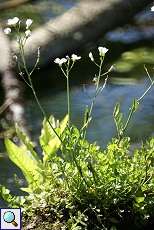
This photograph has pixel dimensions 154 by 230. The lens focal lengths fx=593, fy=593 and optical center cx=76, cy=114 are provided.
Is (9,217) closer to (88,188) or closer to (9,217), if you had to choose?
(9,217)

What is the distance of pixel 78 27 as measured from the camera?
13.8 feet

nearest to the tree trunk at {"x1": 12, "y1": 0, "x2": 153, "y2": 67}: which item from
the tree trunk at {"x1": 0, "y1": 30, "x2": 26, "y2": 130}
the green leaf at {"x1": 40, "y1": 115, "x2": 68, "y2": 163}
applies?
the tree trunk at {"x1": 0, "y1": 30, "x2": 26, "y2": 130}

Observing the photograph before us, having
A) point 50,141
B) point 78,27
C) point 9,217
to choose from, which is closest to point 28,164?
point 50,141

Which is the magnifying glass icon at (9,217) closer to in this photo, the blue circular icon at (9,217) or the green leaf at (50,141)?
the blue circular icon at (9,217)

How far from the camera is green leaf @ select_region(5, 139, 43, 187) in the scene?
2.00 metres

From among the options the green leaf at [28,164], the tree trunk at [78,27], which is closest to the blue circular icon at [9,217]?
the green leaf at [28,164]

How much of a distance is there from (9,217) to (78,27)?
2.53m

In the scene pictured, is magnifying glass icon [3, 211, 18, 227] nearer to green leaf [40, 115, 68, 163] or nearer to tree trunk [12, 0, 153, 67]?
green leaf [40, 115, 68, 163]

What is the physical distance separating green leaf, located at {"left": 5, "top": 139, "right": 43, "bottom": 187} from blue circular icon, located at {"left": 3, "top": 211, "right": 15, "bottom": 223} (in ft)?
0.46

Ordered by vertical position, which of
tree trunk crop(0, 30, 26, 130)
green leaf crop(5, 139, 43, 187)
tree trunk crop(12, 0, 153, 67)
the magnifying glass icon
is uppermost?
tree trunk crop(12, 0, 153, 67)


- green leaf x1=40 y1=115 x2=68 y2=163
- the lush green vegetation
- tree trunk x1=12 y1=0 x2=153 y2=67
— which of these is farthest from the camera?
tree trunk x1=12 y1=0 x2=153 y2=67

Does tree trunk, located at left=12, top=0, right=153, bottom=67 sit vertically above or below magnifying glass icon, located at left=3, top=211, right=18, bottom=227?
above

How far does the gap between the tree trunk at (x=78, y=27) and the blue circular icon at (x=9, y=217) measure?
1974 millimetres

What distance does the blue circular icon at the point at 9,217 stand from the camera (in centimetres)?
188
